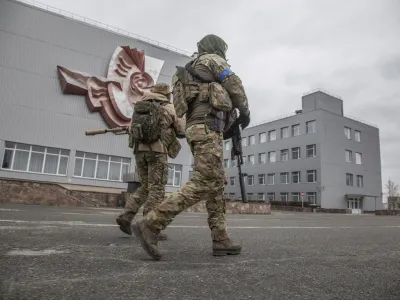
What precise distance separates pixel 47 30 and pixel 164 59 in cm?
957

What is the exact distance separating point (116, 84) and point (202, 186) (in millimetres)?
24545

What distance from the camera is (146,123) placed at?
400cm

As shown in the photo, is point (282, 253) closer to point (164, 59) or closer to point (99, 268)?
point (99, 268)

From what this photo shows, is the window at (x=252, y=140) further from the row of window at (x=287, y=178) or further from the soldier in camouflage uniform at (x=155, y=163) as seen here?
the soldier in camouflage uniform at (x=155, y=163)

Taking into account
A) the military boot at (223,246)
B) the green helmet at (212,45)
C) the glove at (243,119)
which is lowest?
the military boot at (223,246)

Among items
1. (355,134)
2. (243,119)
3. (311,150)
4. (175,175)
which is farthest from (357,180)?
(243,119)

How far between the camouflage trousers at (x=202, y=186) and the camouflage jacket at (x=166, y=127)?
1164 millimetres

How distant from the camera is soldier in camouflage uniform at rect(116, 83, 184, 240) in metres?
3.97

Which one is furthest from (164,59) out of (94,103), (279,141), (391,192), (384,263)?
(391,192)

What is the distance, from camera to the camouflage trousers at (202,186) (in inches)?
103

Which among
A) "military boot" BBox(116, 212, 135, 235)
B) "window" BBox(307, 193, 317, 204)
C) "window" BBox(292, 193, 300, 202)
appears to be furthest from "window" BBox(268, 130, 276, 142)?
"military boot" BBox(116, 212, 135, 235)

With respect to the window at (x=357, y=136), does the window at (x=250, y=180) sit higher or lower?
lower

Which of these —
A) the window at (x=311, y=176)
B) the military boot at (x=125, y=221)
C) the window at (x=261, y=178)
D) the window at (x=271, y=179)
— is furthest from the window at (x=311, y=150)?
the military boot at (x=125, y=221)

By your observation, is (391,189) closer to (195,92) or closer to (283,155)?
(283,155)
